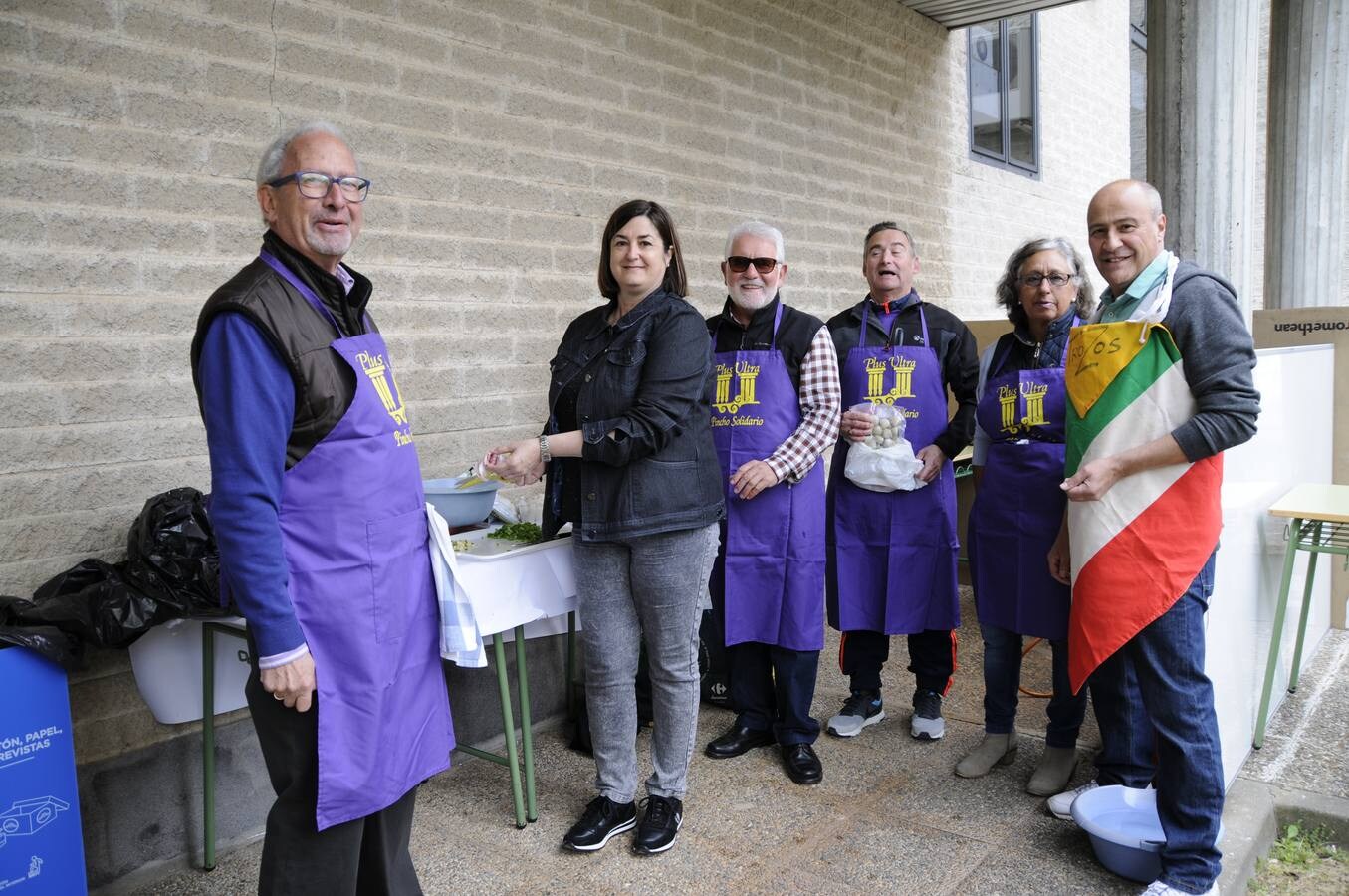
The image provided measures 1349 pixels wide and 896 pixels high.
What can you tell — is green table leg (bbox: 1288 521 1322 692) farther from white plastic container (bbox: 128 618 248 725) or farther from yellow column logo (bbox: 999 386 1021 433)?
white plastic container (bbox: 128 618 248 725)

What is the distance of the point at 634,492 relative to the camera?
→ 8.82 ft

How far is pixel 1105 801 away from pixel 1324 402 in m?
2.53

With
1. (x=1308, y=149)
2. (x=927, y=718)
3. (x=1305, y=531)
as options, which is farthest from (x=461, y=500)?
(x=1308, y=149)

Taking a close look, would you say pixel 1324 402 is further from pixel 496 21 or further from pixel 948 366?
pixel 496 21

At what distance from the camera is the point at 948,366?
353cm

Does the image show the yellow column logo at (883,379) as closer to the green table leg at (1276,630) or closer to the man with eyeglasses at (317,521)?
the green table leg at (1276,630)

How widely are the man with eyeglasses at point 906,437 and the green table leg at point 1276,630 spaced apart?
3.34 ft

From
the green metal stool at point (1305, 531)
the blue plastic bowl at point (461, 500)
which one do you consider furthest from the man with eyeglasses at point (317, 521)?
the green metal stool at point (1305, 531)

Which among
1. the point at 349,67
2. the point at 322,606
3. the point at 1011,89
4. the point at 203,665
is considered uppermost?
the point at 1011,89

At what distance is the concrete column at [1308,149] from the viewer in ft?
23.1

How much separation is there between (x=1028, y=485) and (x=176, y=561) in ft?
7.61

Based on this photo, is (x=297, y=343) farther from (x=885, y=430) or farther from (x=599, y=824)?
(x=885, y=430)

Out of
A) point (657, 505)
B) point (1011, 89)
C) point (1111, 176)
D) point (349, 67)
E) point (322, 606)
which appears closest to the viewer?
point (322, 606)

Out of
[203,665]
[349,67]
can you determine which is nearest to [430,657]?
[203,665]
